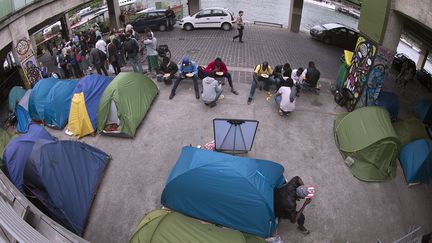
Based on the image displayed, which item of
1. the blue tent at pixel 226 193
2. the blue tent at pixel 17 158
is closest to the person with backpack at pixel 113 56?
the blue tent at pixel 17 158

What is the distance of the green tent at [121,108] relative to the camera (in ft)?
32.9

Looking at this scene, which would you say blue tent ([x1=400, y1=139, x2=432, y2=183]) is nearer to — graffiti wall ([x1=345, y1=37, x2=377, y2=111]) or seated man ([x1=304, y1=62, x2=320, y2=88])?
graffiti wall ([x1=345, y1=37, x2=377, y2=111])

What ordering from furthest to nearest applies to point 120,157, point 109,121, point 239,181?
point 109,121 → point 120,157 → point 239,181

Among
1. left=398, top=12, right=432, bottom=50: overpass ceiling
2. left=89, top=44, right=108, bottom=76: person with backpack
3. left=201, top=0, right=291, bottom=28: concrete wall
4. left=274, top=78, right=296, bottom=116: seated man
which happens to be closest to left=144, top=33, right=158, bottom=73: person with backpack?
left=89, top=44, right=108, bottom=76: person with backpack

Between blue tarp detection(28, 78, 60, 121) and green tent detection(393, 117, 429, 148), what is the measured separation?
38.9 ft

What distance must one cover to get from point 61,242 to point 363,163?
26.0ft

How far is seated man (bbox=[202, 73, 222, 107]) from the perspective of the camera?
36.8ft

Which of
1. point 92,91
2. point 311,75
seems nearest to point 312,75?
point 311,75

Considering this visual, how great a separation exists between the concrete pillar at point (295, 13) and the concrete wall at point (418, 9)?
1458cm

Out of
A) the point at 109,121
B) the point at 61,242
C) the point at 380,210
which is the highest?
the point at 61,242

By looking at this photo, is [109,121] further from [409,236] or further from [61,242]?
[409,236]

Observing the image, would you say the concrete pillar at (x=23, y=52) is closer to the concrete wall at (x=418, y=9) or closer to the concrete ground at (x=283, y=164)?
the concrete ground at (x=283, y=164)

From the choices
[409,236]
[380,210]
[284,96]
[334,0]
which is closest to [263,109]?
[284,96]

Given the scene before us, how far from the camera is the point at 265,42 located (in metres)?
19.6
